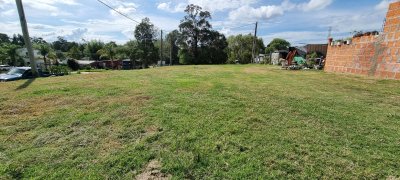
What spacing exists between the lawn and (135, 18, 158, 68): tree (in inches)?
1441

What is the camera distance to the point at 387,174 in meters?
2.28

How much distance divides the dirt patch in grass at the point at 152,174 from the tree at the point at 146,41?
3973 centimetres

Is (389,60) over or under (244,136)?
over

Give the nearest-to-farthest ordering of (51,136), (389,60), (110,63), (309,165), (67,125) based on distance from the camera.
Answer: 1. (309,165)
2. (51,136)
3. (67,125)
4. (389,60)
5. (110,63)

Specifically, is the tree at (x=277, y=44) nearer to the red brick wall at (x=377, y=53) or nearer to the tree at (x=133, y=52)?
the tree at (x=133, y=52)

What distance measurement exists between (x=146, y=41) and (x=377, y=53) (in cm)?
3707

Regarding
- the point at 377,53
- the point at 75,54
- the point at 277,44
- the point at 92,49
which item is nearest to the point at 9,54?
the point at 75,54

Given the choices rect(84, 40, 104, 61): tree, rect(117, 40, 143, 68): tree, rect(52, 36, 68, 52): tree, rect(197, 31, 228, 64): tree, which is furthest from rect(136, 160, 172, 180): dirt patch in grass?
rect(52, 36, 68, 52): tree

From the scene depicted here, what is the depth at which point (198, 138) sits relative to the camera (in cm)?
310

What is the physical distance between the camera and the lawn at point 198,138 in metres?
2.39

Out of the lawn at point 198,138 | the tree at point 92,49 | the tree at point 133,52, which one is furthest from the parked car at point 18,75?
the tree at point 92,49

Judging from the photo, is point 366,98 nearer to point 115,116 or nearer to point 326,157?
point 326,157

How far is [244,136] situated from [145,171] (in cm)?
148

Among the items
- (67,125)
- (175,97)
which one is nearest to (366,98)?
(175,97)
